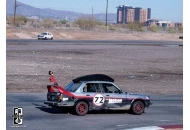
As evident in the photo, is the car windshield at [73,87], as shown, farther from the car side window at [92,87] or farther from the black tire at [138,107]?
the black tire at [138,107]

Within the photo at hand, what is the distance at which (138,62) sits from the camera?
167 feet

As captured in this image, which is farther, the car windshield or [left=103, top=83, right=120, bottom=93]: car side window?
[left=103, top=83, right=120, bottom=93]: car side window

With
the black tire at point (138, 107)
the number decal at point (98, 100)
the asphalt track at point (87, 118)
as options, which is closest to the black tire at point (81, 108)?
the asphalt track at point (87, 118)

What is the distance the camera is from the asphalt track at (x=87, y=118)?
18453 millimetres

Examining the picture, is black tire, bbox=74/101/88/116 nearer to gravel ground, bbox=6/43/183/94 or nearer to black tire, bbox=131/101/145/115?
black tire, bbox=131/101/145/115

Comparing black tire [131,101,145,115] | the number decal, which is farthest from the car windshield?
black tire [131,101,145,115]

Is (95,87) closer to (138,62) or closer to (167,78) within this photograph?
(167,78)

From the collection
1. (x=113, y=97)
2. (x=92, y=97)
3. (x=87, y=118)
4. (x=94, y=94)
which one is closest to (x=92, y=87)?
(x=94, y=94)

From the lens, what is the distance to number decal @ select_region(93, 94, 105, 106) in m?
21.3

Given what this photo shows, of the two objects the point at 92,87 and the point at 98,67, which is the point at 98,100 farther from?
the point at 98,67

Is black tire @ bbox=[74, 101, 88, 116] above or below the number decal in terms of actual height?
below

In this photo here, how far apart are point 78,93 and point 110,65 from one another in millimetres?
26057
